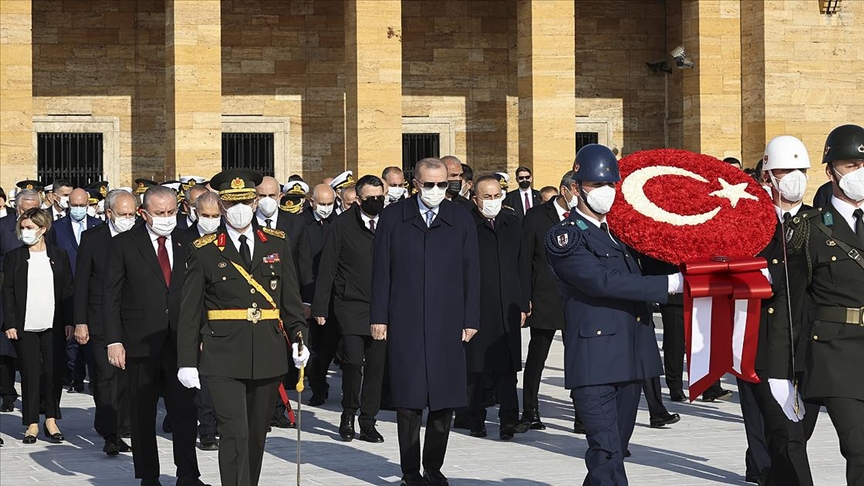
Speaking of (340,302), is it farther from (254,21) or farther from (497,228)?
(254,21)

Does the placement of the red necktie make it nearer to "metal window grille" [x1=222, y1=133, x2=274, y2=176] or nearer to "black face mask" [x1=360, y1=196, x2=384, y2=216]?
"black face mask" [x1=360, y1=196, x2=384, y2=216]

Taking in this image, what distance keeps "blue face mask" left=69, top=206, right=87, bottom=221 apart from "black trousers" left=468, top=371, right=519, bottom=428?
207 inches

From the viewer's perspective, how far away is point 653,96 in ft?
101

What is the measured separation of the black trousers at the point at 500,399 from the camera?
11.6 meters

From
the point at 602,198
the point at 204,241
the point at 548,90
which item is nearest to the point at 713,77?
the point at 548,90

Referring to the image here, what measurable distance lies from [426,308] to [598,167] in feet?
8.07

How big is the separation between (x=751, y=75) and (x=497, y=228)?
53.9 ft

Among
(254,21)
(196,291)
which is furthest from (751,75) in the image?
(196,291)

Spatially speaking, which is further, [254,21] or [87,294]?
[254,21]

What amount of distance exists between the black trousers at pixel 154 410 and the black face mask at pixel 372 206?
2.84m

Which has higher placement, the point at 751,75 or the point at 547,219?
the point at 751,75

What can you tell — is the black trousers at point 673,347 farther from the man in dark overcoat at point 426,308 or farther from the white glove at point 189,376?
the white glove at point 189,376

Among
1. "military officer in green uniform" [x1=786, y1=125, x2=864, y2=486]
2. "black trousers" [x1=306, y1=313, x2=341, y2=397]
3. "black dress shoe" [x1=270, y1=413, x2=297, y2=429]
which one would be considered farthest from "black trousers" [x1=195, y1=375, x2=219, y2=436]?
"military officer in green uniform" [x1=786, y1=125, x2=864, y2=486]

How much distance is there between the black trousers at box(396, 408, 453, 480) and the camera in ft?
30.7
